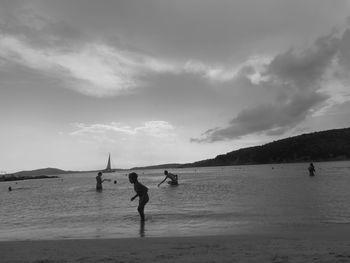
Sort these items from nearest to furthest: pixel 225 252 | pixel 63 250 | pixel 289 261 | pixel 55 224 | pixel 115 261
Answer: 1. pixel 289 261
2. pixel 115 261
3. pixel 225 252
4. pixel 63 250
5. pixel 55 224

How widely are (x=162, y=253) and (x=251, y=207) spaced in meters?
14.2

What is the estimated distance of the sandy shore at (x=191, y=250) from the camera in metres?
8.99

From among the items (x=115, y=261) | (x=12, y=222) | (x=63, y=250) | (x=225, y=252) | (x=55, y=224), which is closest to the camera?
(x=115, y=261)

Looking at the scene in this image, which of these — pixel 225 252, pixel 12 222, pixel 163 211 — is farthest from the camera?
pixel 163 211

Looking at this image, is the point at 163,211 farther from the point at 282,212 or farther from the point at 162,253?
the point at 162,253

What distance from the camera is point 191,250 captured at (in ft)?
33.6

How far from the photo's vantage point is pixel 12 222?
2078cm

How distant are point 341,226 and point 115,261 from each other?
361 inches

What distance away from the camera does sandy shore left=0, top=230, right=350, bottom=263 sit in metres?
8.99

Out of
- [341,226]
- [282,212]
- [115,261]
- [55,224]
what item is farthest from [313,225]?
[55,224]

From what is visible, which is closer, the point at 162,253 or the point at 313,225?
the point at 162,253

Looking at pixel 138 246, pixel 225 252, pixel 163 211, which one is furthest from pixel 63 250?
pixel 163 211

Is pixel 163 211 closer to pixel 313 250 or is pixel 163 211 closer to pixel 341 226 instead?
pixel 341 226

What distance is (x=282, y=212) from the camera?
2005 cm
